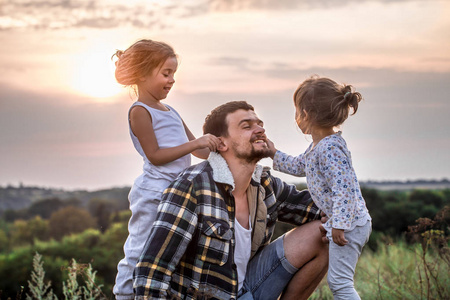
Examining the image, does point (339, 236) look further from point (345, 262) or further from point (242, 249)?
point (242, 249)

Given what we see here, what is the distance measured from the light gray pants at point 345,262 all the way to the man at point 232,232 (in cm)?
32

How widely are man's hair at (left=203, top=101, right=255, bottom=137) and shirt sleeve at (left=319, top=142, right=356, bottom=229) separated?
67cm

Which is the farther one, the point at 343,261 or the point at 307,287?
the point at 307,287

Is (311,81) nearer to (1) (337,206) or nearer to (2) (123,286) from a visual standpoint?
(1) (337,206)

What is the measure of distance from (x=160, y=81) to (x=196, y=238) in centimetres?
109

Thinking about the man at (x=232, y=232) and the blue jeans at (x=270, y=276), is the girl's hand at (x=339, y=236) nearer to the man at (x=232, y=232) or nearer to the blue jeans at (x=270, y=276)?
the man at (x=232, y=232)

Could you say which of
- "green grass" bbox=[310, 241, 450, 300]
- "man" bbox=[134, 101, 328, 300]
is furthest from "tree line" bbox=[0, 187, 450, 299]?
"man" bbox=[134, 101, 328, 300]

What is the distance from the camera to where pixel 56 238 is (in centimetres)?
1934

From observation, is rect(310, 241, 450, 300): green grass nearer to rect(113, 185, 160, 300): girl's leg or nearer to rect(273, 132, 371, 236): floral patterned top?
rect(273, 132, 371, 236): floral patterned top

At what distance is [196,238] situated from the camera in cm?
368

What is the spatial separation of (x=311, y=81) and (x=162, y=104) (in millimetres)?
1061

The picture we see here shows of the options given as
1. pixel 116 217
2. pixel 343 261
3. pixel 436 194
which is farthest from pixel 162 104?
pixel 116 217

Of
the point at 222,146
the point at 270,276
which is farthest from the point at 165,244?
the point at 270,276

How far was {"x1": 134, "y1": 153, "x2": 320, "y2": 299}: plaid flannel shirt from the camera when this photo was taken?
351 cm
